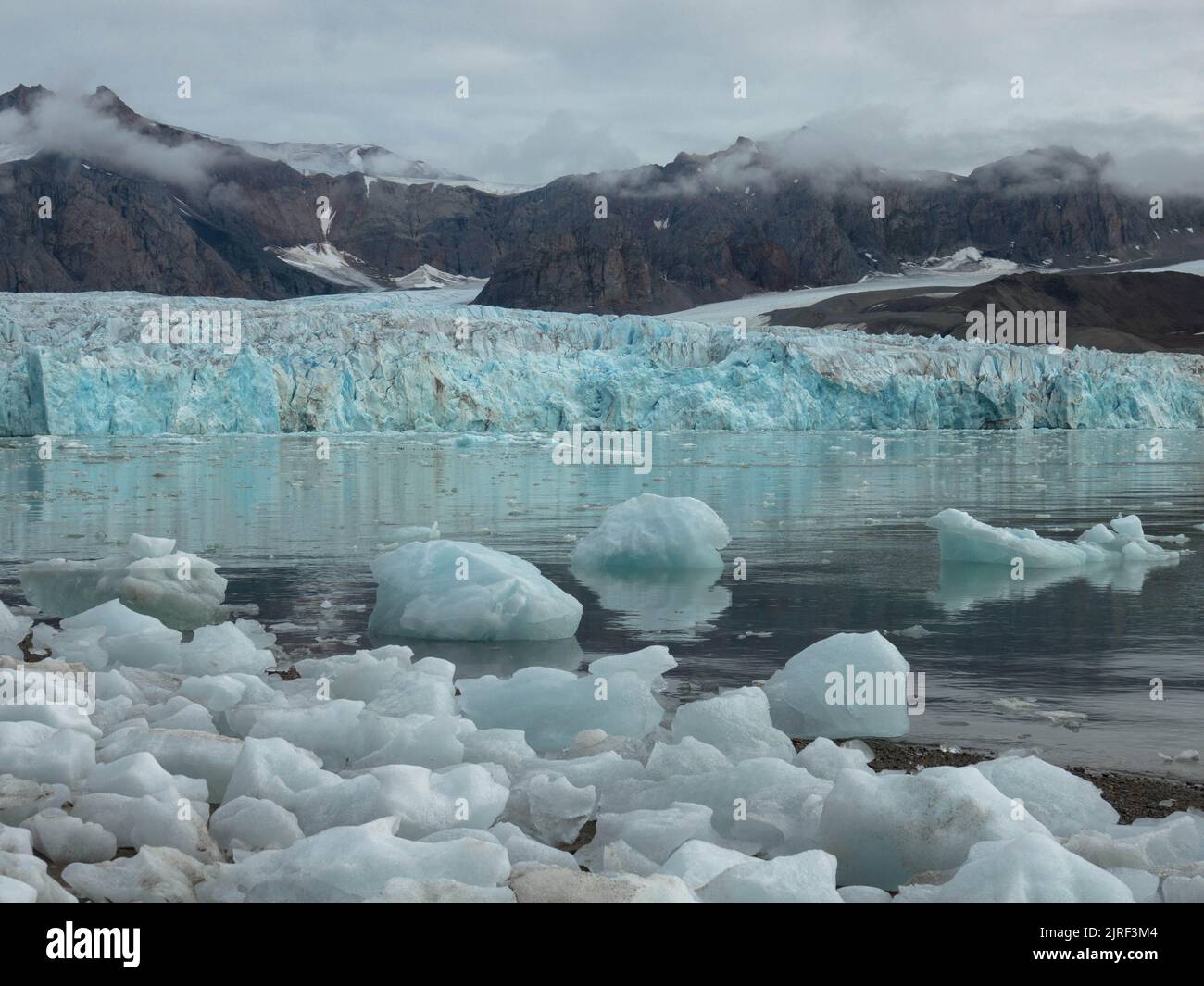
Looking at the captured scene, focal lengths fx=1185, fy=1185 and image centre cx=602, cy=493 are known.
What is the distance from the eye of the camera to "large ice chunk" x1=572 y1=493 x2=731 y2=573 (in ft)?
31.4

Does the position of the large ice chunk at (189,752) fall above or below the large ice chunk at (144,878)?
above

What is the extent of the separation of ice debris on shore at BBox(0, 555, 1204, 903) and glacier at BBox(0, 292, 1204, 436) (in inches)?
1332

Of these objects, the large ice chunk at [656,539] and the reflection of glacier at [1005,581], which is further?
the large ice chunk at [656,539]

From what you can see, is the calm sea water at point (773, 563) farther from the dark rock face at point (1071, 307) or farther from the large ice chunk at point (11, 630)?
the dark rock face at point (1071, 307)

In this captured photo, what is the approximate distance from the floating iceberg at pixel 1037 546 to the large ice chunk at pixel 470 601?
159 inches

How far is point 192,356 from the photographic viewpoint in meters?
37.6

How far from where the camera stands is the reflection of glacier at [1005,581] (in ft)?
26.6

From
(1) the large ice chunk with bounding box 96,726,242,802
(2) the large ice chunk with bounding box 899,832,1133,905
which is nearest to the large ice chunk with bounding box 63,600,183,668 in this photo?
(1) the large ice chunk with bounding box 96,726,242,802

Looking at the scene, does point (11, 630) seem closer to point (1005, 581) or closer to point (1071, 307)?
point (1005, 581)

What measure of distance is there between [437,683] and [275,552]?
18.5ft

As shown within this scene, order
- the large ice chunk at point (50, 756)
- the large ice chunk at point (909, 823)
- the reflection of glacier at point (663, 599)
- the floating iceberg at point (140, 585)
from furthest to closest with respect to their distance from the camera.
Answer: the floating iceberg at point (140, 585) < the reflection of glacier at point (663, 599) < the large ice chunk at point (50, 756) < the large ice chunk at point (909, 823)

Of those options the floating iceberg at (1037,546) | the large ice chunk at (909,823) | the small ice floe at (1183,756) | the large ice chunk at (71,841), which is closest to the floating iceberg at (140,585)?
the large ice chunk at (71,841)

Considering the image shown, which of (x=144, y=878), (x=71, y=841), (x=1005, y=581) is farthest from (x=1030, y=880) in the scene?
(x=1005, y=581)

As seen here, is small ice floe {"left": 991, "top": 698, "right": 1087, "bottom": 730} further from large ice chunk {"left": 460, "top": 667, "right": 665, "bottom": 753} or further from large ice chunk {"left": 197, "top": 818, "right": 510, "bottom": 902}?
large ice chunk {"left": 197, "top": 818, "right": 510, "bottom": 902}
